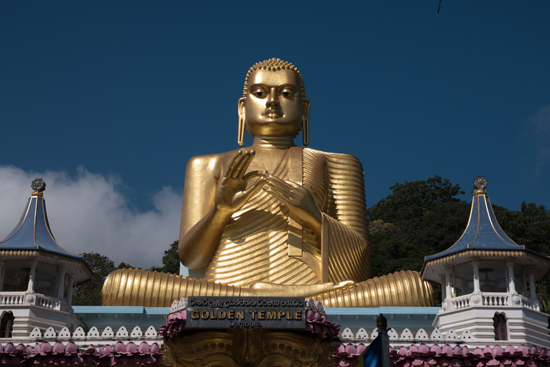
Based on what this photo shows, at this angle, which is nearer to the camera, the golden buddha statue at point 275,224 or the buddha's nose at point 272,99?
the golden buddha statue at point 275,224

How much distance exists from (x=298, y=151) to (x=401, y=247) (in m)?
11.9

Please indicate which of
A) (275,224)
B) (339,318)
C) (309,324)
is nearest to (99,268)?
(275,224)

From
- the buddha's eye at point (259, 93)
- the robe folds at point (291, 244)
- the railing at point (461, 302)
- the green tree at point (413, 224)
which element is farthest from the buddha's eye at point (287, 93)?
the green tree at point (413, 224)

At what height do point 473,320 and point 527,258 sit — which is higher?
point 527,258

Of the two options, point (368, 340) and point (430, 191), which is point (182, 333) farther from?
point (430, 191)

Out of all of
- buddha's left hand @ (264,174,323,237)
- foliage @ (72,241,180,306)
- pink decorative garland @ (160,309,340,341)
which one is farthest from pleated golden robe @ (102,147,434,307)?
foliage @ (72,241,180,306)

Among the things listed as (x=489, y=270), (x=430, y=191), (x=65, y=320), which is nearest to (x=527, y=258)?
(x=489, y=270)

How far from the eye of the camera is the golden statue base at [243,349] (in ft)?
37.0

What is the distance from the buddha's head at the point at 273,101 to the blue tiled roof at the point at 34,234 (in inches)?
190

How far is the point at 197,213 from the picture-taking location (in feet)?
53.9

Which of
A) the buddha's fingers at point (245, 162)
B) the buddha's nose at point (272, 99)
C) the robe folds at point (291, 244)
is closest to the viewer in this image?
the buddha's fingers at point (245, 162)

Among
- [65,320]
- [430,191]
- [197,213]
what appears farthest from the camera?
[430,191]

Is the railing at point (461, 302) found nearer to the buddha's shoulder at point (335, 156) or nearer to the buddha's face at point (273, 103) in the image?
the buddha's shoulder at point (335, 156)

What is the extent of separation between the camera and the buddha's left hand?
1494cm
